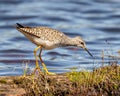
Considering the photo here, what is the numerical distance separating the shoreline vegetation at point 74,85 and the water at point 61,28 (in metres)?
3.04

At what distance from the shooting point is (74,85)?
9.98 metres

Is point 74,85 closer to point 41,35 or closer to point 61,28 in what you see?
point 41,35

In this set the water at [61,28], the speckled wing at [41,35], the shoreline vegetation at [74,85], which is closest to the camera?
the shoreline vegetation at [74,85]

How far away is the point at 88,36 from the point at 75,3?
21.9 ft

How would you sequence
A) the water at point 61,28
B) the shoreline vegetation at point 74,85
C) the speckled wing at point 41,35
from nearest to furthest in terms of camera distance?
the shoreline vegetation at point 74,85 < the speckled wing at point 41,35 < the water at point 61,28

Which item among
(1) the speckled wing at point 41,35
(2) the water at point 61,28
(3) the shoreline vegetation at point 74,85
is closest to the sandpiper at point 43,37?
(1) the speckled wing at point 41,35

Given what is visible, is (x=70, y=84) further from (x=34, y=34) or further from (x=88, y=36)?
(x=88, y=36)

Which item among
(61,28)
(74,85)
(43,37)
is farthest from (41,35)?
(61,28)

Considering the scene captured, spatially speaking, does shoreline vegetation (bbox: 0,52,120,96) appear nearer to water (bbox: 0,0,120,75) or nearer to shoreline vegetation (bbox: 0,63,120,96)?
shoreline vegetation (bbox: 0,63,120,96)

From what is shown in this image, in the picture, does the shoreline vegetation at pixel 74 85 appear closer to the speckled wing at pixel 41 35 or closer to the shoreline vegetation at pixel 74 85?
the shoreline vegetation at pixel 74 85

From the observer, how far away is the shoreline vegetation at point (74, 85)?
9.75 metres

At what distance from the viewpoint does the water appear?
15.1 m

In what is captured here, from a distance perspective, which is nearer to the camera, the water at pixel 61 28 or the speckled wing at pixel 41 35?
the speckled wing at pixel 41 35

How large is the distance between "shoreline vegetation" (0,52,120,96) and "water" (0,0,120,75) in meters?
3.04
